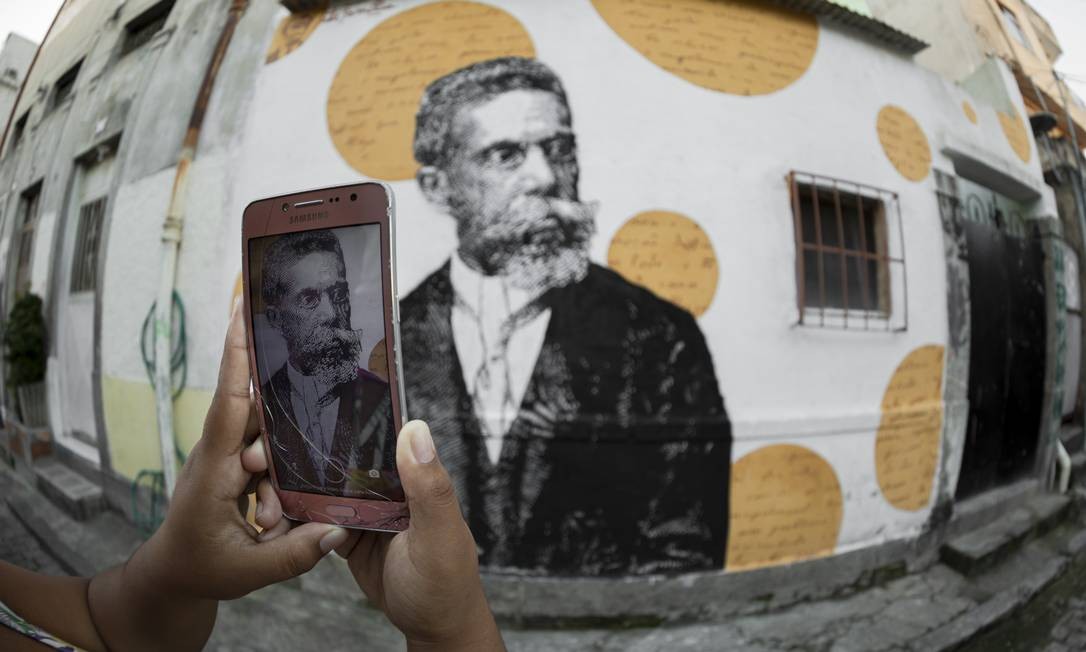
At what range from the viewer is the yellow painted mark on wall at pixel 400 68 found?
166 cm

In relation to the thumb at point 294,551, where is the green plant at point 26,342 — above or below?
above

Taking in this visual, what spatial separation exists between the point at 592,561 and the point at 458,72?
6.65 ft

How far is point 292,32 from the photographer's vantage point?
61.3 inches

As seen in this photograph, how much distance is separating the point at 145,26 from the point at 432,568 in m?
2.06

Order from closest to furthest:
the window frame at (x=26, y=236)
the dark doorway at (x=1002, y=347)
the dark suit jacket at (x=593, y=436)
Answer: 1. the window frame at (x=26, y=236)
2. the dark suit jacket at (x=593, y=436)
3. the dark doorway at (x=1002, y=347)

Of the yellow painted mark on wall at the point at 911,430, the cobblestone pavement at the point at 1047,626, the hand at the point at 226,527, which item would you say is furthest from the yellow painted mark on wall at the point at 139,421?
the cobblestone pavement at the point at 1047,626

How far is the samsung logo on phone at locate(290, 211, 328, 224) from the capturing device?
56 cm

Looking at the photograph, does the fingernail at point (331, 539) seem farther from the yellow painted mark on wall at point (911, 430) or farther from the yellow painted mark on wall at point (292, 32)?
the yellow painted mark on wall at point (911, 430)

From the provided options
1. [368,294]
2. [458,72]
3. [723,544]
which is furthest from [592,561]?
[458,72]

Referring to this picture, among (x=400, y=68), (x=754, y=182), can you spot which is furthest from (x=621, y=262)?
(x=400, y=68)

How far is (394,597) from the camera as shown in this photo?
51 centimetres

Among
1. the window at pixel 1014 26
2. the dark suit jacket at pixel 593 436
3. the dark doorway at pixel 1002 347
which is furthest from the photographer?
the dark doorway at pixel 1002 347

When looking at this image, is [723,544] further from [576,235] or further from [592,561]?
[576,235]

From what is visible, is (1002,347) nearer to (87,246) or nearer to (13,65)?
(87,246)
